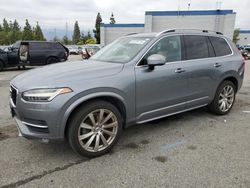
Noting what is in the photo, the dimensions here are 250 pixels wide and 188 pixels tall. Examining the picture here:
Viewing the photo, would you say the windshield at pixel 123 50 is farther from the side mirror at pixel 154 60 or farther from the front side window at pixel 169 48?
the side mirror at pixel 154 60

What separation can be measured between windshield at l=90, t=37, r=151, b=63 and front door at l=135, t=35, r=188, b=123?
0.21m


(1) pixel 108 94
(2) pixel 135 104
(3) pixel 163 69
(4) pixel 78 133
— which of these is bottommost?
(4) pixel 78 133

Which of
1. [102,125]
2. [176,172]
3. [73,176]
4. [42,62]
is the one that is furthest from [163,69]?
[42,62]

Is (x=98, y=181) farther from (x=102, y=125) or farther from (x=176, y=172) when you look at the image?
(x=176, y=172)

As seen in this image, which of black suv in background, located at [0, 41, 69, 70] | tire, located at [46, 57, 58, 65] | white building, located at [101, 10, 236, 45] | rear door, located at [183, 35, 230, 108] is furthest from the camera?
white building, located at [101, 10, 236, 45]

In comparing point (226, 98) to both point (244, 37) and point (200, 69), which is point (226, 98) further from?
point (244, 37)

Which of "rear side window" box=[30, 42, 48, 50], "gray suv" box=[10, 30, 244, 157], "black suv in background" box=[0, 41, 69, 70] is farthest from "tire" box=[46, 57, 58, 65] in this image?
"gray suv" box=[10, 30, 244, 157]

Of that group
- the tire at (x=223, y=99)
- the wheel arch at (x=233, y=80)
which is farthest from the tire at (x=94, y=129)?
the wheel arch at (x=233, y=80)

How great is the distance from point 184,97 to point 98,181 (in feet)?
7.06

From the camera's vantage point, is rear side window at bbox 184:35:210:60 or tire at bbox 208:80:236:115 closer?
rear side window at bbox 184:35:210:60

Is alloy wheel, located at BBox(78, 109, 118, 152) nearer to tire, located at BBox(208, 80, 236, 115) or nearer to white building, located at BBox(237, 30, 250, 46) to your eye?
tire, located at BBox(208, 80, 236, 115)

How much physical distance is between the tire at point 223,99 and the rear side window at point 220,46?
625 mm

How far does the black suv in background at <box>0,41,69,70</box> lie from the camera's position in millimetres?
12895

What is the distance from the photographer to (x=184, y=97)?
12.9 ft
